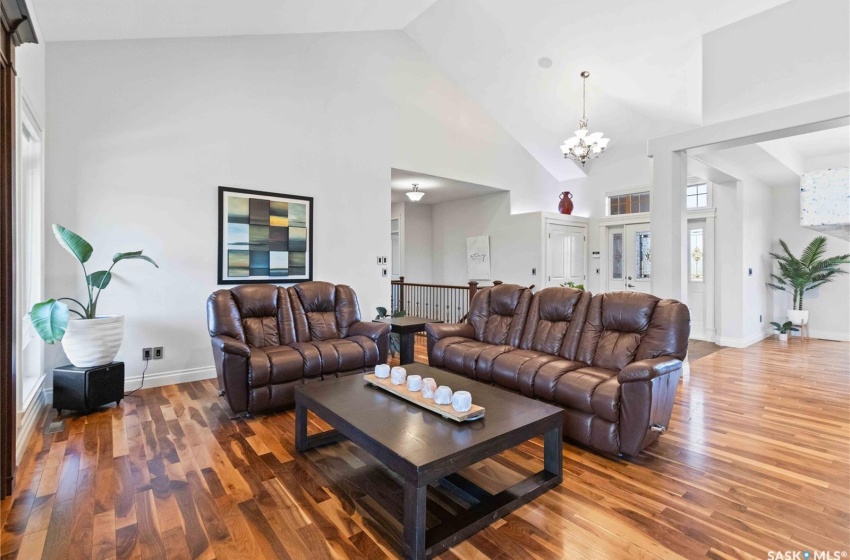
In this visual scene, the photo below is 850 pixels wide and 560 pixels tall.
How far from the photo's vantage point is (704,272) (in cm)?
675

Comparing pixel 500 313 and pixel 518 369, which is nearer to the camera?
pixel 518 369

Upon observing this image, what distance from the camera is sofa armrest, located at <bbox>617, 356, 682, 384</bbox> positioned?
2.38 metres

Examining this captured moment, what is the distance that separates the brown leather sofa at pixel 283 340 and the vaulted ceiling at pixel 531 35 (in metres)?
2.43

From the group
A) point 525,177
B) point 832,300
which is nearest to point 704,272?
point 832,300

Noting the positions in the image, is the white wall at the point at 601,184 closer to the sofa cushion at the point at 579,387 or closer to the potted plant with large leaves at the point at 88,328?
the sofa cushion at the point at 579,387

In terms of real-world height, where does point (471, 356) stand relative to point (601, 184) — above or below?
below

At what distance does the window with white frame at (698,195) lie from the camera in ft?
22.4

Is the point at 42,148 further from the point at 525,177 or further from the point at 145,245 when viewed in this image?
the point at 525,177

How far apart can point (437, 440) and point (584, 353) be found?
1.86 m

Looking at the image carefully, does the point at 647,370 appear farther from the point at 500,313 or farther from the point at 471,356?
the point at 500,313

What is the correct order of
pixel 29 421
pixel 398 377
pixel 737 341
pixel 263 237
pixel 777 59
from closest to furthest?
pixel 398 377
pixel 29 421
pixel 777 59
pixel 263 237
pixel 737 341

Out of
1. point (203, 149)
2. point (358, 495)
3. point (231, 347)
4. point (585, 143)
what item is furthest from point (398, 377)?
point (585, 143)

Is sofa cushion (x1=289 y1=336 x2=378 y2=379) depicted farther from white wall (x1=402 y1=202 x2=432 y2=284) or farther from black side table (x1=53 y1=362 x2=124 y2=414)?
white wall (x1=402 y1=202 x2=432 y2=284)

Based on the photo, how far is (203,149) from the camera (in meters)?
4.22
